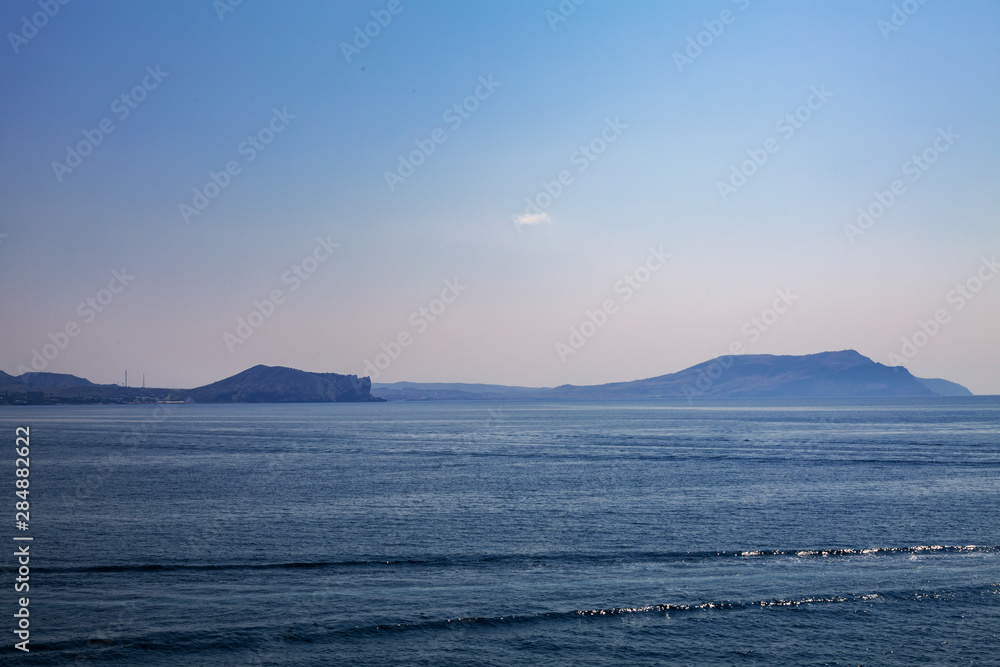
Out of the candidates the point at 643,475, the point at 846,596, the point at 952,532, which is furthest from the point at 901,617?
the point at 643,475

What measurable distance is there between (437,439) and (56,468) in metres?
65.2

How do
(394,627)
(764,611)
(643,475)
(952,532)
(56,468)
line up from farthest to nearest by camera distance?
(56,468), (643,475), (952,532), (764,611), (394,627)

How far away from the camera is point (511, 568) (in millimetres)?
35719

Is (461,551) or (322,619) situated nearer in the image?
(322,619)

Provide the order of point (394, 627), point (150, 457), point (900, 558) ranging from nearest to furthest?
point (394, 627) < point (900, 558) < point (150, 457)

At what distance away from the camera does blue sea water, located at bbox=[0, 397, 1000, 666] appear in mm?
26219

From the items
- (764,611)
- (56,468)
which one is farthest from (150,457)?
(764,611)

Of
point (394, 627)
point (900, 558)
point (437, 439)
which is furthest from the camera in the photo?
point (437, 439)

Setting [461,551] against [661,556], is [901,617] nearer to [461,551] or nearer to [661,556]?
[661,556]

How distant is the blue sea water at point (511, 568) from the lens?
26.2 metres

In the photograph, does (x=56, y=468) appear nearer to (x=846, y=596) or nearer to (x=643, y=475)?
(x=643, y=475)

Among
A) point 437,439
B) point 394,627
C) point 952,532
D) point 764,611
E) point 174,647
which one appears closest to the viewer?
point 174,647

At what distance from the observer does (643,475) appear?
73562 millimetres

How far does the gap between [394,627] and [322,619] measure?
3.03 meters
